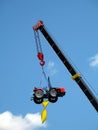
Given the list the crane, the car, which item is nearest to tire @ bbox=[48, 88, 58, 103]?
the car

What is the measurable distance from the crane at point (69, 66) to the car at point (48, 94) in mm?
3192

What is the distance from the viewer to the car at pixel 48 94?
739 inches

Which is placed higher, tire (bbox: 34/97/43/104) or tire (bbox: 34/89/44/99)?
tire (bbox: 34/89/44/99)

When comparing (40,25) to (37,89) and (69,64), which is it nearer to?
(69,64)

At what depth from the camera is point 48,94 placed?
1917cm

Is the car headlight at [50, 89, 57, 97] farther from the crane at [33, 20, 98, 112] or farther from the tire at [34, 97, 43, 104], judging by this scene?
the crane at [33, 20, 98, 112]

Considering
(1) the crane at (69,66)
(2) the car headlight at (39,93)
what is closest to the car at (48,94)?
(2) the car headlight at (39,93)

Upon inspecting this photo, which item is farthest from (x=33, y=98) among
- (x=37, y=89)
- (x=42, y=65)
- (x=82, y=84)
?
(x=82, y=84)

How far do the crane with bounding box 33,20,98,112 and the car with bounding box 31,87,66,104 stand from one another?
10.5 ft

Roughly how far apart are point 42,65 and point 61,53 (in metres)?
2.79

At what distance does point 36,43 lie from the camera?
24.1 metres

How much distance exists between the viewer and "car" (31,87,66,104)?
18.8m

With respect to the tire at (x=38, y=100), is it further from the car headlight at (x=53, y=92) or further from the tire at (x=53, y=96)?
the car headlight at (x=53, y=92)

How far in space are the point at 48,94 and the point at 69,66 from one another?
4.59 meters
